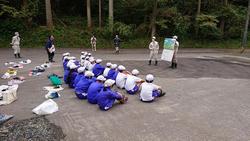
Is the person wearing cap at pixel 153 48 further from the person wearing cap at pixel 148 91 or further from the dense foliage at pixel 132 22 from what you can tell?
the dense foliage at pixel 132 22

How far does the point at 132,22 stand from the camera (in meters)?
33.8

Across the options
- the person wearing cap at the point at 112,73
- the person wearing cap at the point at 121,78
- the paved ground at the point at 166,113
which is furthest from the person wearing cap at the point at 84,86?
the person wearing cap at the point at 112,73

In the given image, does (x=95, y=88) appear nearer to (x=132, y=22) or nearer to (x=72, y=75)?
(x=72, y=75)

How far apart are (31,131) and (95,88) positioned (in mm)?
2793

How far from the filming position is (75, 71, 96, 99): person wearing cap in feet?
33.2

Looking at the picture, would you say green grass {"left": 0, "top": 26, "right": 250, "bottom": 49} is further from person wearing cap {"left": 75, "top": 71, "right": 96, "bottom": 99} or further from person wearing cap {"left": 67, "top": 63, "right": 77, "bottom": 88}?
person wearing cap {"left": 75, "top": 71, "right": 96, "bottom": 99}

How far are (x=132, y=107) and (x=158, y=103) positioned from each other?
984mm

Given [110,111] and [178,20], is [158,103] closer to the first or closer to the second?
[110,111]

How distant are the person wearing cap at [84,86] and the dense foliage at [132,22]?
62.3 feet

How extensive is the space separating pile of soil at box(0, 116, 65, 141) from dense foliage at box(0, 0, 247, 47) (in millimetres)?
21198

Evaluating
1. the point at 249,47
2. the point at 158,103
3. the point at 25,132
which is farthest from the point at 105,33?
the point at 25,132

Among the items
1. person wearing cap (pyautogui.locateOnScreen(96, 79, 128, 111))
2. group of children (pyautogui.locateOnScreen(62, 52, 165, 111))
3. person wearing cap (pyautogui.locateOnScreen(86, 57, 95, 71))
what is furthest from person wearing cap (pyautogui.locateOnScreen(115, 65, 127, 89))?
person wearing cap (pyautogui.locateOnScreen(96, 79, 128, 111))

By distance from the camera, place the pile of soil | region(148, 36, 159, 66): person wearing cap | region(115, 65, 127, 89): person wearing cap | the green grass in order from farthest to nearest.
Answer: the green grass, region(148, 36, 159, 66): person wearing cap, region(115, 65, 127, 89): person wearing cap, the pile of soil

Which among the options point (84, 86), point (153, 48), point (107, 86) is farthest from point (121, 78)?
point (153, 48)
